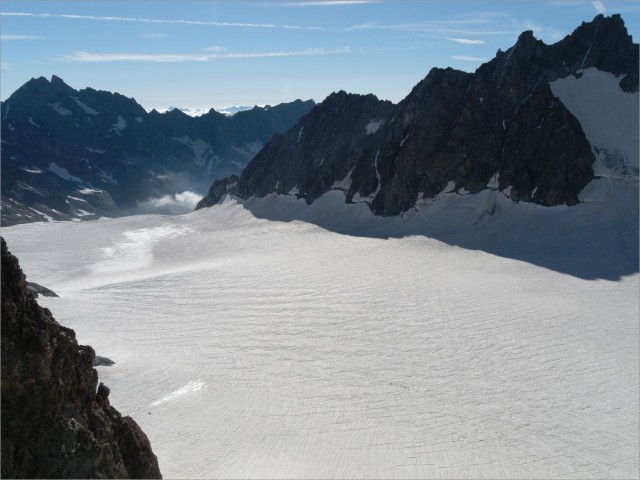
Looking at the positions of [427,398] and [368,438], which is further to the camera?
[427,398]

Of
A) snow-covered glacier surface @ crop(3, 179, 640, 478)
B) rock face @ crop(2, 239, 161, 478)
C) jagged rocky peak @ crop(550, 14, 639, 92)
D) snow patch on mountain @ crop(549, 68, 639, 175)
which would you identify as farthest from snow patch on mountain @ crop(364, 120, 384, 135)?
rock face @ crop(2, 239, 161, 478)

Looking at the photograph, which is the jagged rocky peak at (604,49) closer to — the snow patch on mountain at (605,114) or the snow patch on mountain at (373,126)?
the snow patch on mountain at (605,114)

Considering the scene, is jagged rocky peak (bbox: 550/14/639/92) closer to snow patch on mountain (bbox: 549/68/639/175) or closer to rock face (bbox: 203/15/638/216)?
rock face (bbox: 203/15/638/216)

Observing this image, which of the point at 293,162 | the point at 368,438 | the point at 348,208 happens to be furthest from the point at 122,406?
the point at 293,162

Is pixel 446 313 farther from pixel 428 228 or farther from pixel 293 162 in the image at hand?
pixel 293 162

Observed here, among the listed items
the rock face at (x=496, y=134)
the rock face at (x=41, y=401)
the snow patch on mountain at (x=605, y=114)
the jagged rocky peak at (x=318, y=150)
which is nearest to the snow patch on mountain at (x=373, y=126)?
the jagged rocky peak at (x=318, y=150)
